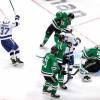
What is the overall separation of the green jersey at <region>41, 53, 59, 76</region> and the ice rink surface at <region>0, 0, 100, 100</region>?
44 cm

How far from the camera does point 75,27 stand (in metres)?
7.33

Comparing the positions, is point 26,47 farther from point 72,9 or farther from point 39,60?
point 72,9

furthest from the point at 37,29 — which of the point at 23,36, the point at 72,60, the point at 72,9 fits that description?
the point at 72,60

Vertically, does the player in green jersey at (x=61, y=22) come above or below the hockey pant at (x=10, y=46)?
above

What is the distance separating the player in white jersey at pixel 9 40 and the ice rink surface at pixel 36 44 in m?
0.15

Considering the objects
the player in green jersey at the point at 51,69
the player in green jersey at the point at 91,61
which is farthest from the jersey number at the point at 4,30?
the player in green jersey at the point at 91,61

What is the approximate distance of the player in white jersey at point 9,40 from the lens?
5.99 meters

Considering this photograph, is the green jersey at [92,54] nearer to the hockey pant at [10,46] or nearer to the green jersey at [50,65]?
the green jersey at [50,65]

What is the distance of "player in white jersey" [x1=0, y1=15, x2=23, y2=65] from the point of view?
5.99 meters

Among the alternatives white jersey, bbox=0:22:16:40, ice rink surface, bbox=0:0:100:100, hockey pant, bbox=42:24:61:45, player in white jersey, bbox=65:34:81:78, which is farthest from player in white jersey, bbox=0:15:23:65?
player in white jersey, bbox=65:34:81:78

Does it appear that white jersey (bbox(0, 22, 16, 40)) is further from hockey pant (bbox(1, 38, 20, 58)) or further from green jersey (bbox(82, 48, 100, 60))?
green jersey (bbox(82, 48, 100, 60))

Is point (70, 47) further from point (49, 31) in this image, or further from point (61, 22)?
point (49, 31)

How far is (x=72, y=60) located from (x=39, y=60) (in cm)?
73

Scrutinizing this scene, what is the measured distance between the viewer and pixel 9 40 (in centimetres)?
611
